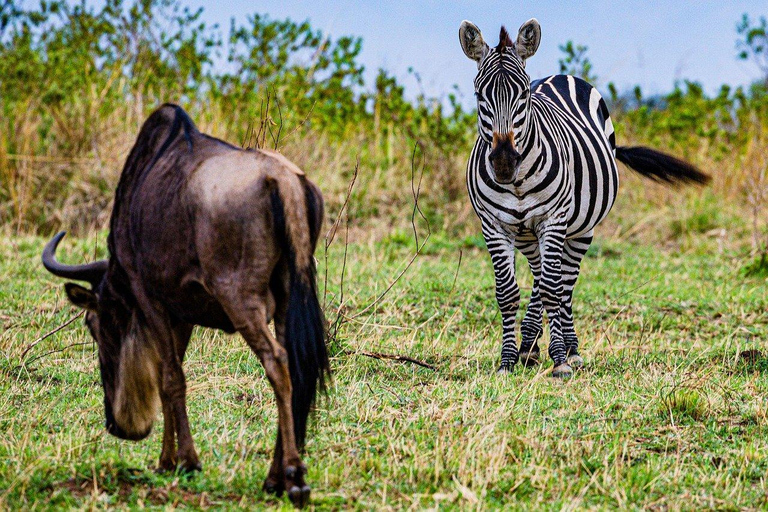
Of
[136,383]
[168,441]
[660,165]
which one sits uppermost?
[660,165]

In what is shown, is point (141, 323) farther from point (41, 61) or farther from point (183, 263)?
point (41, 61)

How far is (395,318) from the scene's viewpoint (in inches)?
309

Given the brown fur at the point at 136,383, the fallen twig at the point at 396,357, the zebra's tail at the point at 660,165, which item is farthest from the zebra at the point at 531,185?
the brown fur at the point at 136,383

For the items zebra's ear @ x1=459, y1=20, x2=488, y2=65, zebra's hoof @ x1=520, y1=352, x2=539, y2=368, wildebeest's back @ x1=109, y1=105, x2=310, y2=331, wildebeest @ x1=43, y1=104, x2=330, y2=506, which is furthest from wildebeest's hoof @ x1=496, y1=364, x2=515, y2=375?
wildebeest's back @ x1=109, y1=105, x2=310, y2=331

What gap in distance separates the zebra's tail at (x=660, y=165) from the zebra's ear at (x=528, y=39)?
2144 millimetres

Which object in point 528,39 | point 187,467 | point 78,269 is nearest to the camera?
point 187,467

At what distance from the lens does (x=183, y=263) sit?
3.74 metres

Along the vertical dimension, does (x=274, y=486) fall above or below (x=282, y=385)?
below

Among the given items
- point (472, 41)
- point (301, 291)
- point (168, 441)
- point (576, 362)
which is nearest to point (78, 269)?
point (168, 441)

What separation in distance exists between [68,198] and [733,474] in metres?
9.53

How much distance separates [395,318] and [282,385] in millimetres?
4338

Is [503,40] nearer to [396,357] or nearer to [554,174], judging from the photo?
[554,174]

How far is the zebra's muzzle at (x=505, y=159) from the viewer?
612 centimetres

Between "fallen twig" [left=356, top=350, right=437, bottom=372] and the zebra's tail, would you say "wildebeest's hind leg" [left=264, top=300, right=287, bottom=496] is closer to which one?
"fallen twig" [left=356, top=350, right=437, bottom=372]
